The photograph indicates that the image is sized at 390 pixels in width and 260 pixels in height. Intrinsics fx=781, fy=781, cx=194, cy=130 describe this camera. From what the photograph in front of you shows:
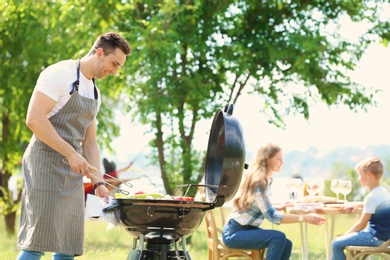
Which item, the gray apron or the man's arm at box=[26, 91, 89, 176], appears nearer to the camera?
the man's arm at box=[26, 91, 89, 176]

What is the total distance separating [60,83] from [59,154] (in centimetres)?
36

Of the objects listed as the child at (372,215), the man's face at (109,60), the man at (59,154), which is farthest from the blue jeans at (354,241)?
the man's face at (109,60)

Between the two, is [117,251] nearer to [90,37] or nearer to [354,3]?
[90,37]

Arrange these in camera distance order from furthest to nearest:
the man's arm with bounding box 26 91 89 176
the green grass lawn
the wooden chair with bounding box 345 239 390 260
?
the green grass lawn, the wooden chair with bounding box 345 239 390 260, the man's arm with bounding box 26 91 89 176

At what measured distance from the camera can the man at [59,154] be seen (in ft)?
12.4

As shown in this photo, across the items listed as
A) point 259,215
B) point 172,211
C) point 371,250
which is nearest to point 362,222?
point 371,250

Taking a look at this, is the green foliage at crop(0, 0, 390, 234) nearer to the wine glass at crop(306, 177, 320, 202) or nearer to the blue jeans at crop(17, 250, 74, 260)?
the wine glass at crop(306, 177, 320, 202)

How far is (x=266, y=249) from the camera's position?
19.3 ft

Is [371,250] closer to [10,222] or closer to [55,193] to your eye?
[55,193]

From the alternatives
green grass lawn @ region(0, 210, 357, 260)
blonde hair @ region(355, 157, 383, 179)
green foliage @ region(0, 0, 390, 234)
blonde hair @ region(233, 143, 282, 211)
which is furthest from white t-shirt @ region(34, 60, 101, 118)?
green foliage @ region(0, 0, 390, 234)

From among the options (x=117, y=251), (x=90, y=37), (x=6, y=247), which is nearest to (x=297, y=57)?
(x=90, y=37)

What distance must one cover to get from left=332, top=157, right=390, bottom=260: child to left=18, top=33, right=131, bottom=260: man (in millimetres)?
2429

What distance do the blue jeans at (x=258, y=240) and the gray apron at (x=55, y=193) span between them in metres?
1.87

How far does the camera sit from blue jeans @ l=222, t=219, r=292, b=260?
18.2 ft
